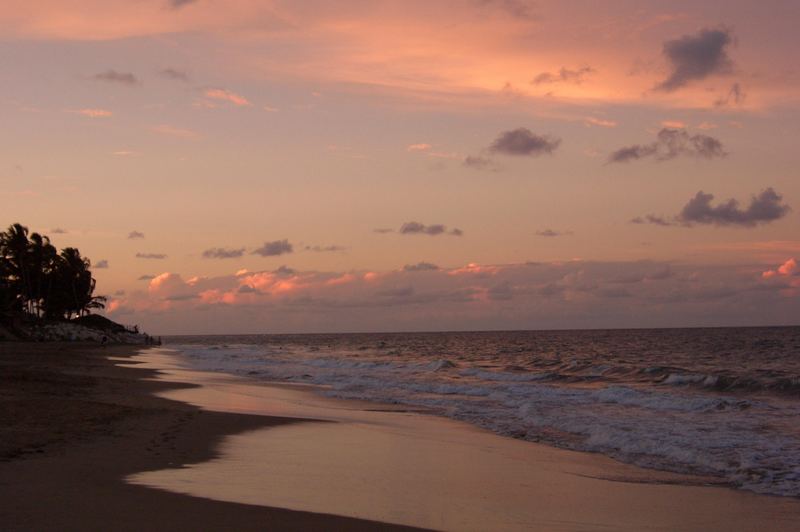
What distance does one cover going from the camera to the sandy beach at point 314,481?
9.45 m

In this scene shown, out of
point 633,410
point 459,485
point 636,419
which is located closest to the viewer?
point 459,485

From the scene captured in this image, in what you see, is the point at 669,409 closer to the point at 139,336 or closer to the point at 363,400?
the point at 363,400

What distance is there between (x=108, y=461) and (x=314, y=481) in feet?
12.1

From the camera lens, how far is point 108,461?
495 inches

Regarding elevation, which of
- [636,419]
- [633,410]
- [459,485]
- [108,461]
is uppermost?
[108,461]

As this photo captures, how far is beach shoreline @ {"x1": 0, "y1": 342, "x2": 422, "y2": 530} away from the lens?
8.84 m

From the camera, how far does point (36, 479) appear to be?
35.0 feet

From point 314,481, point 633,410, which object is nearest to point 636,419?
point 633,410

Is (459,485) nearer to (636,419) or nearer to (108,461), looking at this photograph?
(108,461)

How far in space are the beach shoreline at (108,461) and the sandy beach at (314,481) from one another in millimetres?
→ 34

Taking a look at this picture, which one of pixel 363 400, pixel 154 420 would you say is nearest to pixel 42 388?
pixel 154 420

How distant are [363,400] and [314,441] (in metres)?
13.1

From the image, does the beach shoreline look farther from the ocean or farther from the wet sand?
the ocean

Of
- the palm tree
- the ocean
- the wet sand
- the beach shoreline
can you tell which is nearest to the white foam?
the ocean
